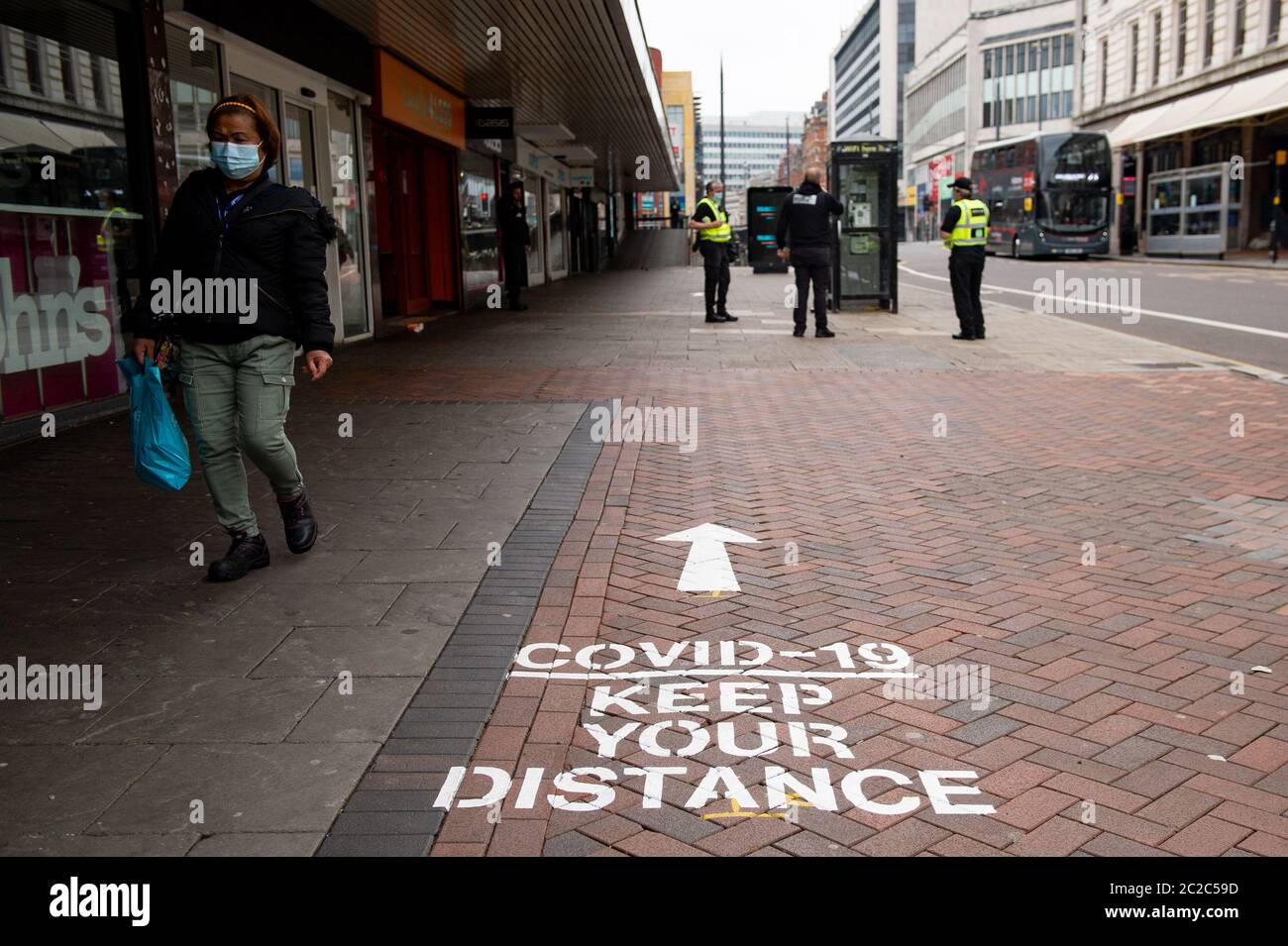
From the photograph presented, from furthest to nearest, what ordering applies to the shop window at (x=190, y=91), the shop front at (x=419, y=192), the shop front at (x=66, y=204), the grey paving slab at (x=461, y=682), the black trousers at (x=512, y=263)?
the black trousers at (x=512, y=263)
the shop front at (x=419, y=192)
the shop window at (x=190, y=91)
the shop front at (x=66, y=204)
the grey paving slab at (x=461, y=682)

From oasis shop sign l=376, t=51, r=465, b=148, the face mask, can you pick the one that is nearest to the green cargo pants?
the face mask

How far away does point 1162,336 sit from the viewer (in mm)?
14883

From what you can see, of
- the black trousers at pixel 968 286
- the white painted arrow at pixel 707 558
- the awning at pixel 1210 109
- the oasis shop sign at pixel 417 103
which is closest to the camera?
the white painted arrow at pixel 707 558

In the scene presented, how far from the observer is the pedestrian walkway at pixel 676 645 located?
3.02m

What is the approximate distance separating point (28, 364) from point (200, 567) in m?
3.99

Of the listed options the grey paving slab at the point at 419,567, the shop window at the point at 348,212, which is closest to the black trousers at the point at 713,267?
the shop window at the point at 348,212

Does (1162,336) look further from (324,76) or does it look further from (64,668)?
(64,668)

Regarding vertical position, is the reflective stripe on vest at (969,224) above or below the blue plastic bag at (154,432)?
above

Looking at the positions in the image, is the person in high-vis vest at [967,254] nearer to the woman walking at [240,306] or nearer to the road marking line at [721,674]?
the woman walking at [240,306]

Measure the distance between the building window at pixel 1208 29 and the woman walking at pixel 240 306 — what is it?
4786 centimetres

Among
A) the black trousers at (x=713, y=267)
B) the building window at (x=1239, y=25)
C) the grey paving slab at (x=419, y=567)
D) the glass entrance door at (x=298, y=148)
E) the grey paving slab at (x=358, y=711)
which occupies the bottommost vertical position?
the grey paving slab at (x=358, y=711)

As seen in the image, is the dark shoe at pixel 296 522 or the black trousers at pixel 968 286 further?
the black trousers at pixel 968 286

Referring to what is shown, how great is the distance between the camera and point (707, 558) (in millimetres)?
5379
